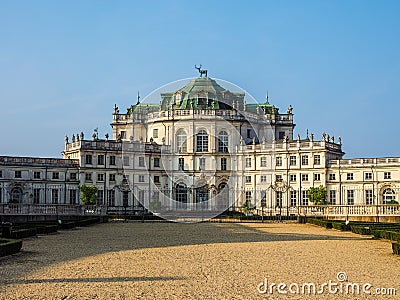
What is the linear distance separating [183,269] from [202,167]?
73.0m

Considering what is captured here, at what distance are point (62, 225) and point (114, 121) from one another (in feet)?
197

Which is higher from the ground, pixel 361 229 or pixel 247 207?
pixel 361 229

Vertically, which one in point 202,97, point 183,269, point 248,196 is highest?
point 202,97

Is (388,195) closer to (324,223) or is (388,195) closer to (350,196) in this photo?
(350,196)

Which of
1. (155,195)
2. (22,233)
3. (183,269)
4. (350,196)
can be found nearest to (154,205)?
(155,195)

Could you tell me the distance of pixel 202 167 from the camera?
303 feet

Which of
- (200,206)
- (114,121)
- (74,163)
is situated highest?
(114,121)

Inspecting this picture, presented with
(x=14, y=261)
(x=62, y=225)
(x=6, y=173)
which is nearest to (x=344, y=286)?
(x=14, y=261)

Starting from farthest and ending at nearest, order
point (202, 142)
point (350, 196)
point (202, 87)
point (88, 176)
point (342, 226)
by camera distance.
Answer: point (202, 87) < point (202, 142) < point (88, 176) < point (350, 196) < point (342, 226)

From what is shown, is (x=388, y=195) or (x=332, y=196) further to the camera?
(x=332, y=196)

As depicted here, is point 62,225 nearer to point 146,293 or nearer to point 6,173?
point 146,293

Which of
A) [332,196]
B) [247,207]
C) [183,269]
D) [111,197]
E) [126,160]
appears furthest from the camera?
[126,160]

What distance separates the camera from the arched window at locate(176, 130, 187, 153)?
93.6m

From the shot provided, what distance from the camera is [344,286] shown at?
16.0 m
